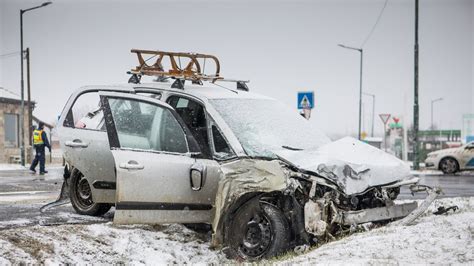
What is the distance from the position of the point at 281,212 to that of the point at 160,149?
5.44 feet

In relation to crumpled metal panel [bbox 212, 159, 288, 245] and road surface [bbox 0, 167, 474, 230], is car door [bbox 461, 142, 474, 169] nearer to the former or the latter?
road surface [bbox 0, 167, 474, 230]

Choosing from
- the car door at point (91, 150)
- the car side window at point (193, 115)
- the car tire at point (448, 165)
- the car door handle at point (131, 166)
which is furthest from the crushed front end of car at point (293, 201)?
the car tire at point (448, 165)

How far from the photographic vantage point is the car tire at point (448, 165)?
22.7m

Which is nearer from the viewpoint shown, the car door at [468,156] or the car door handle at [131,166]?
the car door handle at [131,166]

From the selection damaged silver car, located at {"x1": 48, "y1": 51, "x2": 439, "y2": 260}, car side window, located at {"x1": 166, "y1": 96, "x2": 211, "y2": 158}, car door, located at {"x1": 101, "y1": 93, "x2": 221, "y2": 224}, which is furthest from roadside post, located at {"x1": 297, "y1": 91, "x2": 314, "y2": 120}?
car door, located at {"x1": 101, "y1": 93, "x2": 221, "y2": 224}

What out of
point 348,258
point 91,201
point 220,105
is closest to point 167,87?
point 220,105

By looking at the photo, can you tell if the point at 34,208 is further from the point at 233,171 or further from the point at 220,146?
the point at 233,171

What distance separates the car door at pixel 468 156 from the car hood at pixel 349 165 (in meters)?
16.4

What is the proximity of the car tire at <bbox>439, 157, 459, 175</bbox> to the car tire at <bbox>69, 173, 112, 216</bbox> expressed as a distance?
16905 millimetres

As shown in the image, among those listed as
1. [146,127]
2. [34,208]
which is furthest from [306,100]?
[146,127]

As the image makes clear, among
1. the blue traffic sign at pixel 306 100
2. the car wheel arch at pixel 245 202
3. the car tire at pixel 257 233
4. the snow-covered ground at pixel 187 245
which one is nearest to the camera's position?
the snow-covered ground at pixel 187 245

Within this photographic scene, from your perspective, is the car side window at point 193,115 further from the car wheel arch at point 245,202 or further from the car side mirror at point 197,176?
the car wheel arch at point 245,202

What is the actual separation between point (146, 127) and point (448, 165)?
17.9 metres

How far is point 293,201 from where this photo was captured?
635 cm
